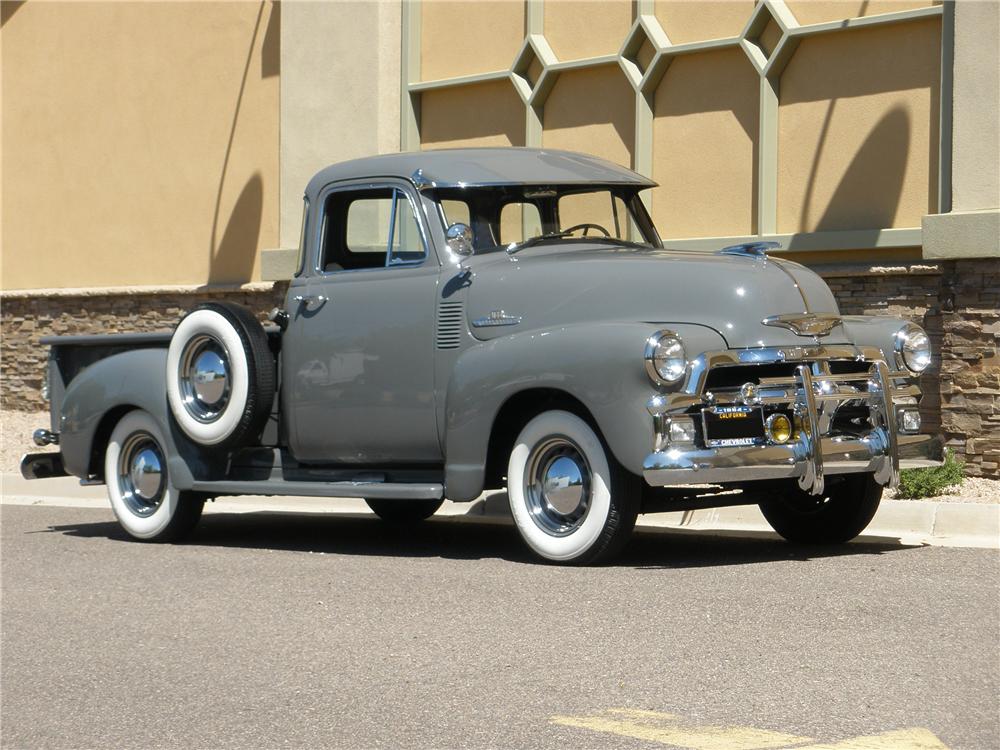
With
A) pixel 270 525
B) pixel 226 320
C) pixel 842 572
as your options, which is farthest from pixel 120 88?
pixel 842 572

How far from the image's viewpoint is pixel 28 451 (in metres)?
17.8

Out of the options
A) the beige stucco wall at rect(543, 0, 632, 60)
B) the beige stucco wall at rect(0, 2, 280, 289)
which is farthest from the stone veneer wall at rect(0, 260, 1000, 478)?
the beige stucco wall at rect(0, 2, 280, 289)

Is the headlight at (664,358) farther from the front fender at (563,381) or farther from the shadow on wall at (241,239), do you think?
the shadow on wall at (241,239)

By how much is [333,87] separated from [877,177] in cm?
687

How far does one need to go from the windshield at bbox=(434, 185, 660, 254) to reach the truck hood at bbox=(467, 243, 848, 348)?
280 millimetres

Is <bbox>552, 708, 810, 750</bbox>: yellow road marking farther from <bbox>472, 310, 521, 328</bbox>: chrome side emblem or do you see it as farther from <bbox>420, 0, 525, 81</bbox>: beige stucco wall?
<bbox>420, 0, 525, 81</bbox>: beige stucco wall

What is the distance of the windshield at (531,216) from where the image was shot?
30.0ft

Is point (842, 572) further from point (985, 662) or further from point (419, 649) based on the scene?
point (419, 649)

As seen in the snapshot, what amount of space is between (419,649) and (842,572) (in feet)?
8.13

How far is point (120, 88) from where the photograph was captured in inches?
819

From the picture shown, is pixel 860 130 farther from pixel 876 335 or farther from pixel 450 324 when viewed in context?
pixel 450 324

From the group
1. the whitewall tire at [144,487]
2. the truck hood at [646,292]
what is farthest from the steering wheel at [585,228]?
the whitewall tire at [144,487]

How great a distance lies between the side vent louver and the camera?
873 cm

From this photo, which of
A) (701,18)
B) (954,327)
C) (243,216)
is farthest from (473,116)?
(954,327)
